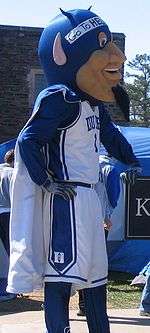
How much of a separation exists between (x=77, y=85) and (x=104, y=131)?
417 millimetres

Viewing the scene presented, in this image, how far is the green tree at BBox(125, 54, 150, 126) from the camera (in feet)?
158

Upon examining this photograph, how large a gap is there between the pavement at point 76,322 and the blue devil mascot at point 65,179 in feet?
4.42

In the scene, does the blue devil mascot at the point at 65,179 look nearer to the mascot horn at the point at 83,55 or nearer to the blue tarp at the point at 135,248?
the mascot horn at the point at 83,55

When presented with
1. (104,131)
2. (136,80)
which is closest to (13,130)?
(104,131)

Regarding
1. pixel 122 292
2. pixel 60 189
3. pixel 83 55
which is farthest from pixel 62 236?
pixel 122 292

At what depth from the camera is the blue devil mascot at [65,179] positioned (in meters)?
3.54

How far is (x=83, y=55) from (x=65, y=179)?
66 centimetres

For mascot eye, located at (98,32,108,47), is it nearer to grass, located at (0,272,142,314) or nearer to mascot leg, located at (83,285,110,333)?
mascot leg, located at (83,285,110,333)

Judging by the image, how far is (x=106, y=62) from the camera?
3.70 meters

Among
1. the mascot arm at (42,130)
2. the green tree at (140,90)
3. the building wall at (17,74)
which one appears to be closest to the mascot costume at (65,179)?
the mascot arm at (42,130)

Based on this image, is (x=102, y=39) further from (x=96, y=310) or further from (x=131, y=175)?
(x=96, y=310)

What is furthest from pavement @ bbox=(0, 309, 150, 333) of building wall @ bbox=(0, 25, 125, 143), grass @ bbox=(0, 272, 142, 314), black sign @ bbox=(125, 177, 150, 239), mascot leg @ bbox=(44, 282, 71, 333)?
building wall @ bbox=(0, 25, 125, 143)

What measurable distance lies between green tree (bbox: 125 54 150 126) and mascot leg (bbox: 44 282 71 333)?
1718 inches

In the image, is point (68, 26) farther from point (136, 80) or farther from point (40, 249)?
point (136, 80)
